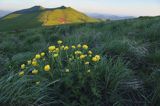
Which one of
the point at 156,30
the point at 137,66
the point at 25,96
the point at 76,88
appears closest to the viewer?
the point at 25,96

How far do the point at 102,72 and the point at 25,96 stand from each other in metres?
1.14

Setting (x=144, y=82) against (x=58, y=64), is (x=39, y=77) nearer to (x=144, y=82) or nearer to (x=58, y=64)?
(x=58, y=64)

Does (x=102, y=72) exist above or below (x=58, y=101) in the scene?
above

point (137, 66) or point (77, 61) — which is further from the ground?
point (77, 61)

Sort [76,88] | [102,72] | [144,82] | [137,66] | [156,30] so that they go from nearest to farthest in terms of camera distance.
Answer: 1. [76,88]
2. [102,72]
3. [144,82]
4. [137,66]
5. [156,30]

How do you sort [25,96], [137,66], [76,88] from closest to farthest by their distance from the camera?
[25,96] → [76,88] → [137,66]

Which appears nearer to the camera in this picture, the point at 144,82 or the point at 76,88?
the point at 76,88

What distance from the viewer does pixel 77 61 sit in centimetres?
390

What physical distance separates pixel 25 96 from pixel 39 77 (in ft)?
1.59

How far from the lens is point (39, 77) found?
3.71 meters

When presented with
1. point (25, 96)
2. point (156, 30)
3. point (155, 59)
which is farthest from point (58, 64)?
point (156, 30)

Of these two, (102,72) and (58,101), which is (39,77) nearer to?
(58,101)

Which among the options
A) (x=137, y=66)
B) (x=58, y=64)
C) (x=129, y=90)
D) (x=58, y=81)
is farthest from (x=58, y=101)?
(x=137, y=66)

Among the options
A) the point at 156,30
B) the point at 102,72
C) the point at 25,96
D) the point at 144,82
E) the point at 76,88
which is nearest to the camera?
the point at 25,96
